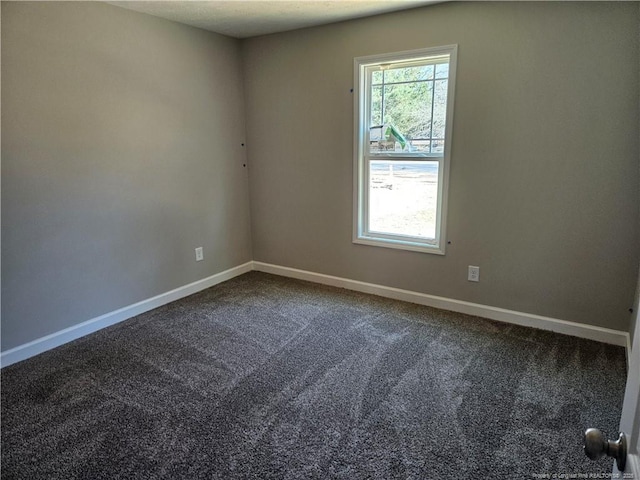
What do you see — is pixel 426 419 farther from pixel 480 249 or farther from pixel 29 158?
pixel 29 158

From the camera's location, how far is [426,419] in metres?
2.00

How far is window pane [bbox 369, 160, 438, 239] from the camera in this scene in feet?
10.7

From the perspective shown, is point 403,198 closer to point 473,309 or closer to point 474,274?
point 474,274

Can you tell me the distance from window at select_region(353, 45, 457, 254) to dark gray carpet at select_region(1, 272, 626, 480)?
2.61ft

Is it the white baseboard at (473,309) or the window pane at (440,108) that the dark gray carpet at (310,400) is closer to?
the white baseboard at (473,309)

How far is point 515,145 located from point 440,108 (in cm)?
63

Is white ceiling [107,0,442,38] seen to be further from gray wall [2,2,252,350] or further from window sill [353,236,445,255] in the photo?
window sill [353,236,445,255]

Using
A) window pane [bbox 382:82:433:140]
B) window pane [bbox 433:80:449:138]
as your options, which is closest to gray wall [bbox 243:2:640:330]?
window pane [bbox 433:80:449:138]

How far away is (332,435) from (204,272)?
237 centimetres

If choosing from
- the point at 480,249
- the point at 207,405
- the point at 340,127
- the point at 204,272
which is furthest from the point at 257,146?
the point at 207,405

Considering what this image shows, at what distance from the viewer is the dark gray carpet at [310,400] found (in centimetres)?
174

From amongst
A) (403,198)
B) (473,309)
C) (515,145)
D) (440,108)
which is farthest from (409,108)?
(473,309)

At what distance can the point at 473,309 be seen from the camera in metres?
3.19

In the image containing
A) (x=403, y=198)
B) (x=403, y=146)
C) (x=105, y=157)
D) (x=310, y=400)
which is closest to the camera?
(x=310, y=400)
